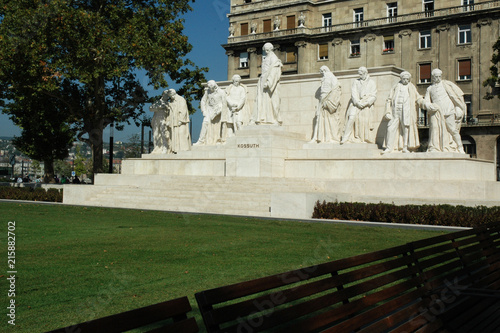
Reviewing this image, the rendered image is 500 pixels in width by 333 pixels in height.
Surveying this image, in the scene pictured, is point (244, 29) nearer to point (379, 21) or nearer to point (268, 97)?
point (379, 21)

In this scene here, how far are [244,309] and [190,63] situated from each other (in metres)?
30.8

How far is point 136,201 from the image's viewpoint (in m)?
22.0

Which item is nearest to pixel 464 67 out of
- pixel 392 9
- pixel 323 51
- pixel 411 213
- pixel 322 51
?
pixel 392 9

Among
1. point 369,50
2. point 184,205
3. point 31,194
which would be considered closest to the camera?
point 184,205

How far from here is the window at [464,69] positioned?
4925 cm

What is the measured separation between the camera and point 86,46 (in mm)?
26688

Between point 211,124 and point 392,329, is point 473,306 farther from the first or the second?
point 211,124

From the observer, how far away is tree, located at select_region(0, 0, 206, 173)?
85.6 feet

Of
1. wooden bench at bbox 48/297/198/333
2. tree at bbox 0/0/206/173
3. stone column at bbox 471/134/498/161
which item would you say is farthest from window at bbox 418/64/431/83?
wooden bench at bbox 48/297/198/333

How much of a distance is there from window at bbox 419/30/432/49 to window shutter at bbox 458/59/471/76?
3143mm

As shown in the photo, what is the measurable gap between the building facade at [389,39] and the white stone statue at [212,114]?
27.2 meters

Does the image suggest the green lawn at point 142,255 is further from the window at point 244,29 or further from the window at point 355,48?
the window at point 244,29

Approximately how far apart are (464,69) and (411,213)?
37272 mm

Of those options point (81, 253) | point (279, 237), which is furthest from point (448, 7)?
point (81, 253)
